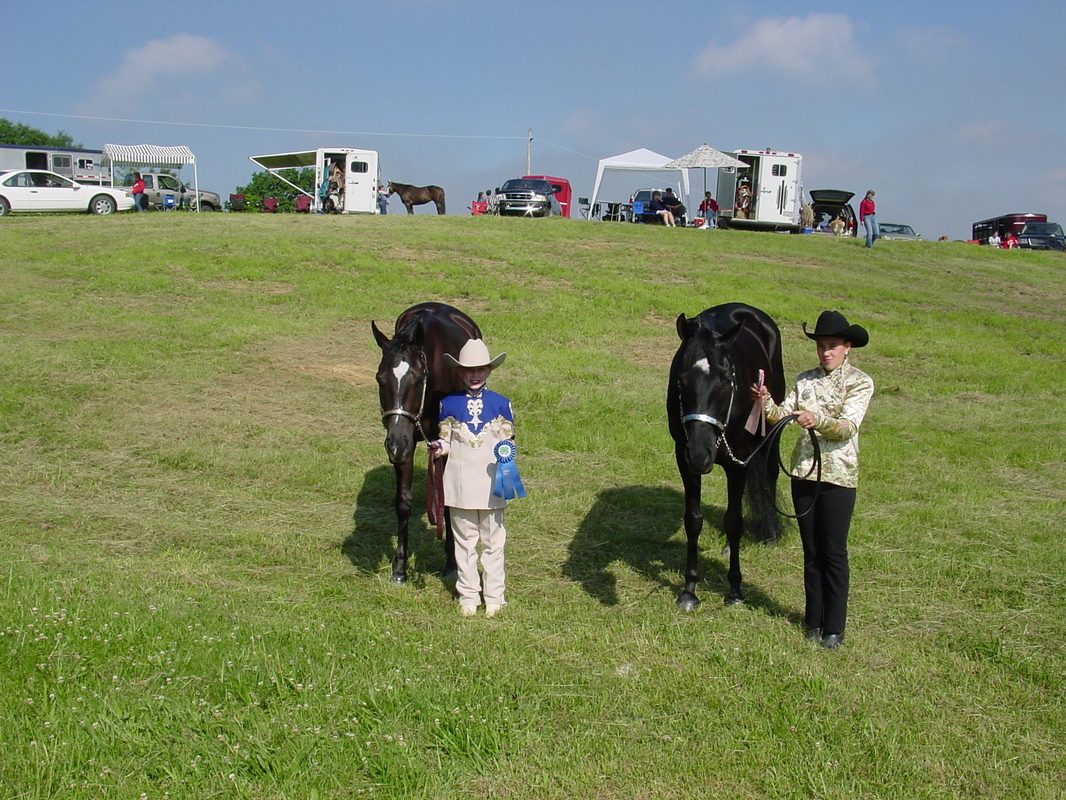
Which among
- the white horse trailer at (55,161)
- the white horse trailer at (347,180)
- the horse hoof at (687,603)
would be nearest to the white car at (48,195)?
the white horse trailer at (347,180)

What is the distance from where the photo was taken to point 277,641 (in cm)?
528

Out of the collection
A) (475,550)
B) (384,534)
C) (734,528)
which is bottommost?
(384,534)

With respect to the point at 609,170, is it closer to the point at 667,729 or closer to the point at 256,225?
the point at 256,225

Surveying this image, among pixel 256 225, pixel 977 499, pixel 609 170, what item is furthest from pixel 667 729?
pixel 609 170

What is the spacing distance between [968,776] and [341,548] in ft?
16.0

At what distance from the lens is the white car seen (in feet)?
98.1

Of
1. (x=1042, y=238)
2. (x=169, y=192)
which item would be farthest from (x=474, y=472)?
(x=1042, y=238)

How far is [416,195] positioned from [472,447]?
34.5 meters

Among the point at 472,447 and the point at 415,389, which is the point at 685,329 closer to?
the point at 472,447

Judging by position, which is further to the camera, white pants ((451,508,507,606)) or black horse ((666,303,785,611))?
white pants ((451,508,507,606))

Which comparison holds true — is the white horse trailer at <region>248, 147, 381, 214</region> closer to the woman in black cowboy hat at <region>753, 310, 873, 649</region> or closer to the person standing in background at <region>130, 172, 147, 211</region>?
the person standing in background at <region>130, 172, 147, 211</region>

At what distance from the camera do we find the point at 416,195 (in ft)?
128

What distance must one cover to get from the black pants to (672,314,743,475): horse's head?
0.69 metres

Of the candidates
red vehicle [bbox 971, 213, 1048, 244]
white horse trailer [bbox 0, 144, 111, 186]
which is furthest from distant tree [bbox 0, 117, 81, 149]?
red vehicle [bbox 971, 213, 1048, 244]
